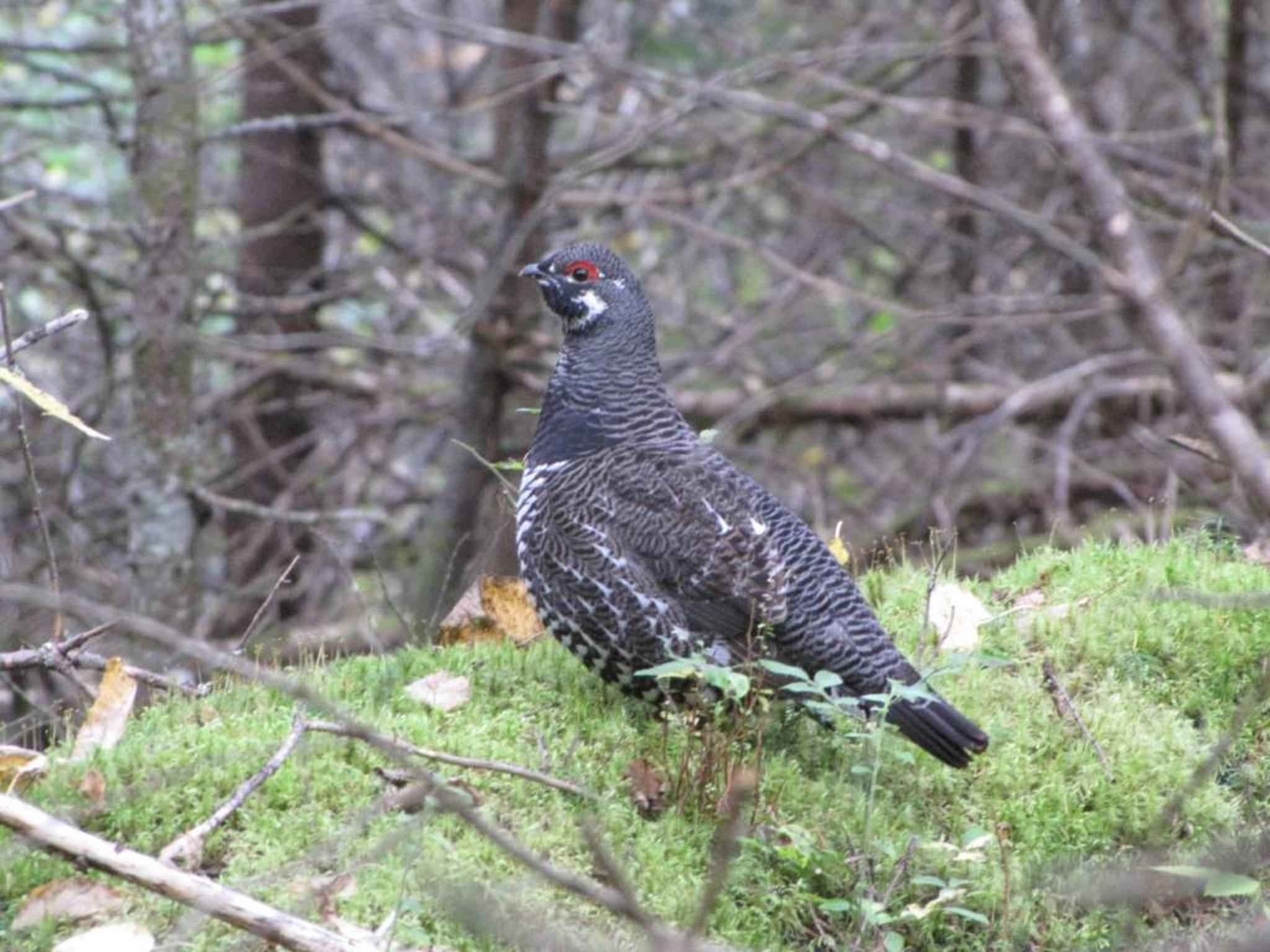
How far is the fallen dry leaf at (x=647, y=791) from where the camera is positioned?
4684 mm

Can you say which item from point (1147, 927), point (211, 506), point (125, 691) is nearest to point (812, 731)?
point (1147, 927)

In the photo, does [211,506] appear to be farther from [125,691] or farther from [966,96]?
[966,96]

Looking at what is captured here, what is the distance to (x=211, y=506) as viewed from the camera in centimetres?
830

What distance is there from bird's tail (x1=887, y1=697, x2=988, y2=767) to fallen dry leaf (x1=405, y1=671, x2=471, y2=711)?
1.45m

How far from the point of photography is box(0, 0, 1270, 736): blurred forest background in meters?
8.41

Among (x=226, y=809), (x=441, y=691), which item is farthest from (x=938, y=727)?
(x=226, y=809)

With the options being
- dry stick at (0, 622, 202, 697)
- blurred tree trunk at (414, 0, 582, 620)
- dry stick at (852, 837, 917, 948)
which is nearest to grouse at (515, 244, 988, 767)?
dry stick at (852, 837, 917, 948)

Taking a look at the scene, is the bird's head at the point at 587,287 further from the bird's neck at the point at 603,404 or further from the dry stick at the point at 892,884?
the dry stick at the point at 892,884

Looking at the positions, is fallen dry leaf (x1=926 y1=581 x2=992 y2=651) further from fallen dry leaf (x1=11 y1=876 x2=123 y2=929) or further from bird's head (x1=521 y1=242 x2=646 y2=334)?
A: fallen dry leaf (x1=11 y1=876 x2=123 y2=929)

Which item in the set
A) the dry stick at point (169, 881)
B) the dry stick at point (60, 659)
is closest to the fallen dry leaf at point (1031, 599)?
the dry stick at point (60, 659)

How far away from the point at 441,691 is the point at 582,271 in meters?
1.81

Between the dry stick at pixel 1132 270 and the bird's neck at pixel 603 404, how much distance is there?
3.15 metres

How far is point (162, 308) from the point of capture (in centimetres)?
806

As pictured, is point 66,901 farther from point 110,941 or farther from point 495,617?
point 495,617
